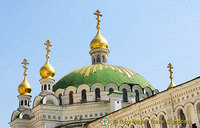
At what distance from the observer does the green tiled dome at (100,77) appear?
1222 inches

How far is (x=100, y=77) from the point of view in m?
31.2

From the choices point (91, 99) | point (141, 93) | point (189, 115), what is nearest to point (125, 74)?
point (141, 93)

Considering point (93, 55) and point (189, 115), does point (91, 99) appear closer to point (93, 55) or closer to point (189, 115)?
point (93, 55)

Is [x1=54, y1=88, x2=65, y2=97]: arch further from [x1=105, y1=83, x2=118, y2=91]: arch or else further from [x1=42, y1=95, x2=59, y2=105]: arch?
[x1=105, y1=83, x2=118, y2=91]: arch

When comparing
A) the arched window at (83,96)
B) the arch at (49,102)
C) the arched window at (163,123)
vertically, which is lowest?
the arched window at (163,123)

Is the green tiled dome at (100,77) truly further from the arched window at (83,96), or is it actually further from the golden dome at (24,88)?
the golden dome at (24,88)

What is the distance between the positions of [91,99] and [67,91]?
8.77 feet

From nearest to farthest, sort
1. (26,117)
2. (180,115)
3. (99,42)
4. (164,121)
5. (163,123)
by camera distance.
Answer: (180,115) < (164,121) < (163,123) < (26,117) < (99,42)

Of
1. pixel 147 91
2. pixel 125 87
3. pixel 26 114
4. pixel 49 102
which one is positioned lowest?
pixel 26 114

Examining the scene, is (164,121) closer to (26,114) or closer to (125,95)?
(125,95)

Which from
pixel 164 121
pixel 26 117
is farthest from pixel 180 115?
pixel 26 117

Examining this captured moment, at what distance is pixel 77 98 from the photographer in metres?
30.5

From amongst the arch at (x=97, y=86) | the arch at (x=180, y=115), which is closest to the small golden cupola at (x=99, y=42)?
the arch at (x=97, y=86)

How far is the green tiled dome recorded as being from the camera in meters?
31.0
